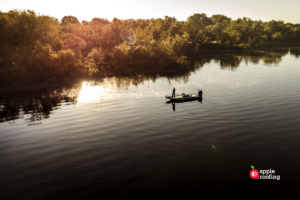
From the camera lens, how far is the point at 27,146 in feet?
112

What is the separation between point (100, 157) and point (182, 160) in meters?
11.7

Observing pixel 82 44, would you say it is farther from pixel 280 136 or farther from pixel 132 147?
pixel 280 136

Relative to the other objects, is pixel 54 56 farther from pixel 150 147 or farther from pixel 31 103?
pixel 150 147

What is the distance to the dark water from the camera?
76.6ft

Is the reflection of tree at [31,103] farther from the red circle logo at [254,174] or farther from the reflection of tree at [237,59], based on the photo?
the reflection of tree at [237,59]

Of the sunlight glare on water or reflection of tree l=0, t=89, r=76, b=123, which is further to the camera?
the sunlight glare on water

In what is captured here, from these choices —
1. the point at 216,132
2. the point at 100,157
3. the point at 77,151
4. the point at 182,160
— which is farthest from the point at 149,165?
the point at 216,132
